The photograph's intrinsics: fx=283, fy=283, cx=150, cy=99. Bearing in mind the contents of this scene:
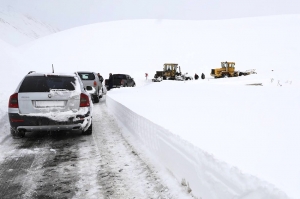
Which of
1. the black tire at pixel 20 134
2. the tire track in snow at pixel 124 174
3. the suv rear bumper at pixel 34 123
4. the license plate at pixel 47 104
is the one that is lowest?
the tire track in snow at pixel 124 174

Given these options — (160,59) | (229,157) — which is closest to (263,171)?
(229,157)

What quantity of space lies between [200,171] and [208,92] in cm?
843

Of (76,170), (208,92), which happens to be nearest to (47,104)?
(76,170)

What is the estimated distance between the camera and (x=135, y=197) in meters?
3.48

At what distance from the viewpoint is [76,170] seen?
4.47 m

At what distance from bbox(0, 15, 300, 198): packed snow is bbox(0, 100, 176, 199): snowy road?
45cm

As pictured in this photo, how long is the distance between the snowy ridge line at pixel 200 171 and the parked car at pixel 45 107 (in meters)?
1.76

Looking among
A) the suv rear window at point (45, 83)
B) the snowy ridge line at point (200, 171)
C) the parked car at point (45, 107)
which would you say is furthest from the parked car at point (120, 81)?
the snowy ridge line at point (200, 171)

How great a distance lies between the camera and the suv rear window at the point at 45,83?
6.26 metres

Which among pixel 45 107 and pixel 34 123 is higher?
pixel 45 107

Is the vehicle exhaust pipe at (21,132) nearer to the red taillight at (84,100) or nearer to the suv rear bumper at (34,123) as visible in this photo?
the suv rear bumper at (34,123)

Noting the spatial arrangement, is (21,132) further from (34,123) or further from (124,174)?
(124,174)

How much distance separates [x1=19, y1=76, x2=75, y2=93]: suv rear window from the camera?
626cm

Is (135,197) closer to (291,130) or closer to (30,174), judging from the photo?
(30,174)
